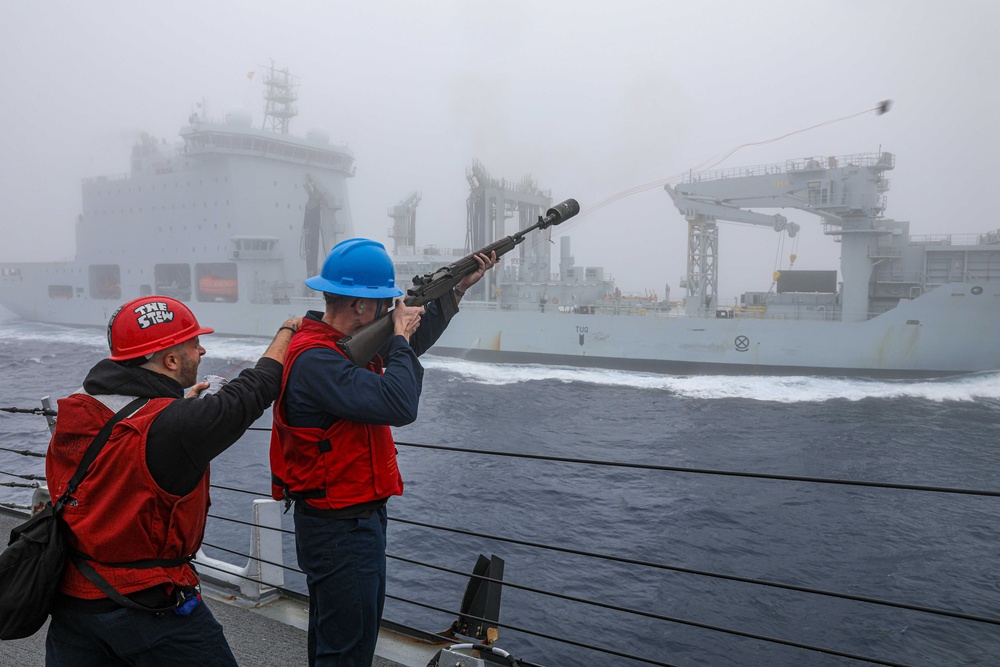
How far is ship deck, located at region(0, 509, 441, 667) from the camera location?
2.04 metres

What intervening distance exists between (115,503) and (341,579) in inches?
21.5

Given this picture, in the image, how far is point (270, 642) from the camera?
214 centimetres

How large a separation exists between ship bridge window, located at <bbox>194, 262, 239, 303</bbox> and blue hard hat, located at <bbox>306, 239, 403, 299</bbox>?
2678 cm

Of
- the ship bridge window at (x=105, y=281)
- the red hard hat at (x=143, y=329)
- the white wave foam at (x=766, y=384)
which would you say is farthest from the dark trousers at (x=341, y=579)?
the ship bridge window at (x=105, y=281)

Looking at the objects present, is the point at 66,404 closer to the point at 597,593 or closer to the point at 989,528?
the point at 597,593

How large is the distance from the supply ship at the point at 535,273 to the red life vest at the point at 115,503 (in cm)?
1461

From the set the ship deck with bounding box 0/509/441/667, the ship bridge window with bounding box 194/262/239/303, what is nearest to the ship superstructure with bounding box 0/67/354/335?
the ship bridge window with bounding box 194/262/239/303

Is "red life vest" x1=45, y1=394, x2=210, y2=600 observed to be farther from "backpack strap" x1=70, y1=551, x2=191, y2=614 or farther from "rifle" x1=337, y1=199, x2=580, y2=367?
"rifle" x1=337, y1=199, x2=580, y2=367

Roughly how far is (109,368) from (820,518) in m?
8.33

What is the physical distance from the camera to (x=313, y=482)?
1.46 meters

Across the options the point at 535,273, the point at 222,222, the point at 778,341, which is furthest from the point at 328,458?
the point at 222,222

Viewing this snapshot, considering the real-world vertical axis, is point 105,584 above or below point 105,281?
below

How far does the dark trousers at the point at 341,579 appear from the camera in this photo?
4.82 feet

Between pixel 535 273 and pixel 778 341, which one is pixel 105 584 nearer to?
pixel 778 341
